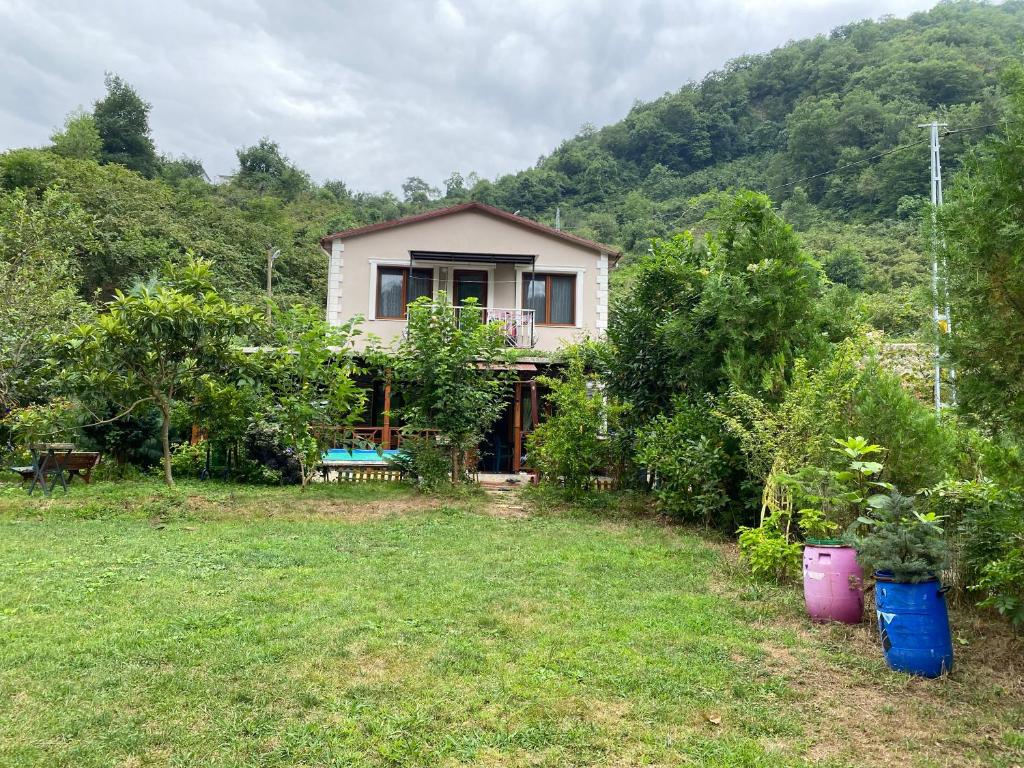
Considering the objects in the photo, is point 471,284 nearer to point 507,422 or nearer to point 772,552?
point 507,422

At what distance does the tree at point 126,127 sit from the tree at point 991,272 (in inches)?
1783

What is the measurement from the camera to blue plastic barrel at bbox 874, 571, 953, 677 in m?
3.77

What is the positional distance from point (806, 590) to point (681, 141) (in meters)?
49.5

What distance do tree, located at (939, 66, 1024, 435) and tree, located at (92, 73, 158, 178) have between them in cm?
4528

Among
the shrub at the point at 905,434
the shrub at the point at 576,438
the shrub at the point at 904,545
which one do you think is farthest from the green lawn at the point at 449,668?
the shrub at the point at 576,438

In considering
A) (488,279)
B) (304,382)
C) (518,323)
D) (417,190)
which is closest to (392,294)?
(488,279)

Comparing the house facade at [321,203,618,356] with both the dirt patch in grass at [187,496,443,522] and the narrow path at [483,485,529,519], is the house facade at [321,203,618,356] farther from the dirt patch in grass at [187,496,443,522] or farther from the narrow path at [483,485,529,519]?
the dirt patch in grass at [187,496,443,522]

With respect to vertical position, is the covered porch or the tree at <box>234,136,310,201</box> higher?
the tree at <box>234,136,310,201</box>

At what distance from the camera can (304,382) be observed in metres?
11.2

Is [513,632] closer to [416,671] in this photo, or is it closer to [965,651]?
[416,671]

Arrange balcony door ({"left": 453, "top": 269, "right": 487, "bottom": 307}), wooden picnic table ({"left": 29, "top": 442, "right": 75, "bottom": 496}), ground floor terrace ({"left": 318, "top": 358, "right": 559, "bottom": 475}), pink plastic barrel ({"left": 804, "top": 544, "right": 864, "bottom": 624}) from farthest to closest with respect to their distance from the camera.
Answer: balcony door ({"left": 453, "top": 269, "right": 487, "bottom": 307})
ground floor terrace ({"left": 318, "top": 358, "right": 559, "bottom": 475})
wooden picnic table ({"left": 29, "top": 442, "right": 75, "bottom": 496})
pink plastic barrel ({"left": 804, "top": 544, "right": 864, "bottom": 624})

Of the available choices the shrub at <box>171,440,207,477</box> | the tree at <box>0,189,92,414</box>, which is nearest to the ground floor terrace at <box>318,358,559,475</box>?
the shrub at <box>171,440,207,477</box>

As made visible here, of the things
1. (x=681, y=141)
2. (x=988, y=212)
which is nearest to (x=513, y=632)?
(x=988, y=212)

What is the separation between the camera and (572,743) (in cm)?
293
